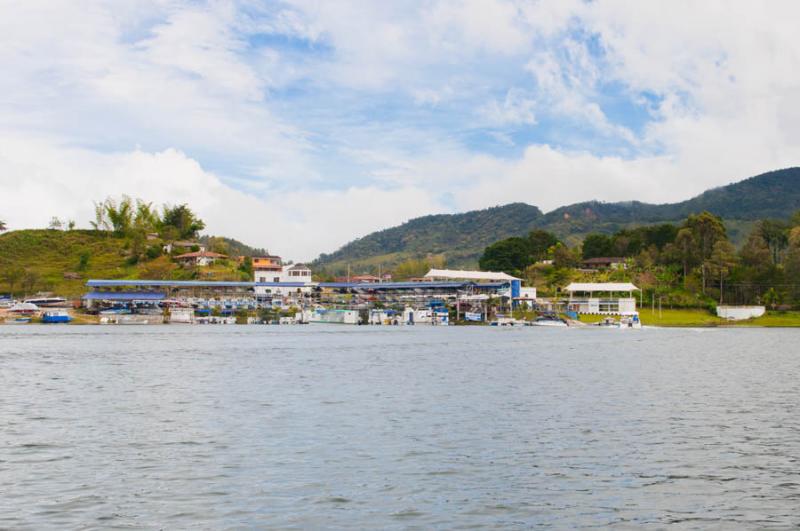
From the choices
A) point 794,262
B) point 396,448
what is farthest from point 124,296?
point 396,448

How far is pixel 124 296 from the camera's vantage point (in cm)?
12950

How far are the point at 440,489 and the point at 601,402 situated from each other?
15.7 m

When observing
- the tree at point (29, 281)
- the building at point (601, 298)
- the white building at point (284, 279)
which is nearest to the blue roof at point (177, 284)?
the white building at point (284, 279)

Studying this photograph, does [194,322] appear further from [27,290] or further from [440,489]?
[440,489]

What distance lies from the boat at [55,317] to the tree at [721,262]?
101387 mm

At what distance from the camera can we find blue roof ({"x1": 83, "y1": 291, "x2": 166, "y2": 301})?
12862 cm

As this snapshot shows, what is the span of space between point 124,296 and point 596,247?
10000 centimetres

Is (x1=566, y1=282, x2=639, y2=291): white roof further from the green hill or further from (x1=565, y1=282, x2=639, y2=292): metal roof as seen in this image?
the green hill

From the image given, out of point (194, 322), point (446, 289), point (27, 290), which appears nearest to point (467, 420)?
point (194, 322)

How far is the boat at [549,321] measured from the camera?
118 m

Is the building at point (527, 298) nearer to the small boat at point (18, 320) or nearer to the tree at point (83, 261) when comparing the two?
the small boat at point (18, 320)

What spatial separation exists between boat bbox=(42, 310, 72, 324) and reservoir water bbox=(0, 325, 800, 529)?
261 ft

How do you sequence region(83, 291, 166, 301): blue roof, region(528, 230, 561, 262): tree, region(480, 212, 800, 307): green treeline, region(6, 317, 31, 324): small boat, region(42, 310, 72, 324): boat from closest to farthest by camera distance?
region(6, 317, 31, 324): small boat, region(42, 310, 72, 324): boat, region(480, 212, 800, 307): green treeline, region(83, 291, 166, 301): blue roof, region(528, 230, 561, 262): tree

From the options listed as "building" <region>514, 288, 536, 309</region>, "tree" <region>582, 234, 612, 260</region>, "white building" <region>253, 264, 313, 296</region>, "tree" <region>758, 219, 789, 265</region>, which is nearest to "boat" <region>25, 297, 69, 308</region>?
"white building" <region>253, 264, 313, 296</region>
